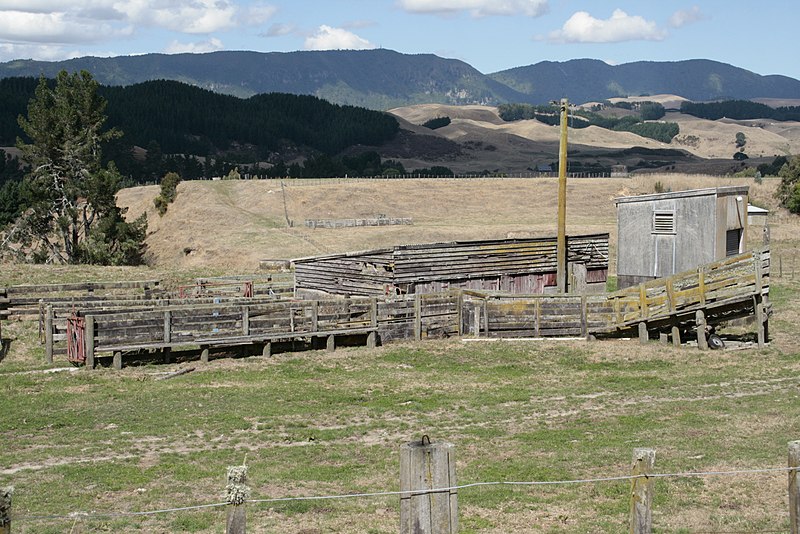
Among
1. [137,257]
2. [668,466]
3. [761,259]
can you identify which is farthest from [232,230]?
[668,466]

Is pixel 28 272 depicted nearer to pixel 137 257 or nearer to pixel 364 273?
pixel 364 273

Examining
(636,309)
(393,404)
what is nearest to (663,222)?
(636,309)

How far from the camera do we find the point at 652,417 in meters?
20.6

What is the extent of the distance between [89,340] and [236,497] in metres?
18.3

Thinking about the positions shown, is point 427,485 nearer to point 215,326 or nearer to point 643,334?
point 215,326

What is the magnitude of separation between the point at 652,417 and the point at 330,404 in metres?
7.20

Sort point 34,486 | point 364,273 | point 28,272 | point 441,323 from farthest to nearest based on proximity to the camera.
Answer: point 28,272, point 364,273, point 441,323, point 34,486

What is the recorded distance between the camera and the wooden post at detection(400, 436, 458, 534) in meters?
8.51

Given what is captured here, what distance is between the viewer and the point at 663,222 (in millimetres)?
36094

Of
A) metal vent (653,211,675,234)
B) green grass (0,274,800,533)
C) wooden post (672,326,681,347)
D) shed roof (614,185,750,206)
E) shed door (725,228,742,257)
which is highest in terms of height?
shed roof (614,185,750,206)

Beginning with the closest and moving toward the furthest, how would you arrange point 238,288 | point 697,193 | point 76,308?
1. point 76,308
2. point 697,193
3. point 238,288

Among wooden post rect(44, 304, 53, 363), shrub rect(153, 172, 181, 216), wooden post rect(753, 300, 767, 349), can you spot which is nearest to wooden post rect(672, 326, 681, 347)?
wooden post rect(753, 300, 767, 349)

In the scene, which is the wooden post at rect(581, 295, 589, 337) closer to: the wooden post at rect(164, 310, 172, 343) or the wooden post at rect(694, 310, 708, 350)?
the wooden post at rect(694, 310, 708, 350)

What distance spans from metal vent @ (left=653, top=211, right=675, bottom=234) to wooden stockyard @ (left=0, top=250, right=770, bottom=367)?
4.05 meters
